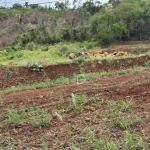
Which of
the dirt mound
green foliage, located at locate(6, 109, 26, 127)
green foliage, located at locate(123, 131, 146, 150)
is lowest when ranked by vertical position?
the dirt mound

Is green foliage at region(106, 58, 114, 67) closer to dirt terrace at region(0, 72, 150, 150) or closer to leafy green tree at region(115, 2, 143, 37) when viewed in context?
dirt terrace at region(0, 72, 150, 150)

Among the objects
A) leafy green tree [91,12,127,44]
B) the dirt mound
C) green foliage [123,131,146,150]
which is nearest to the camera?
A: green foliage [123,131,146,150]

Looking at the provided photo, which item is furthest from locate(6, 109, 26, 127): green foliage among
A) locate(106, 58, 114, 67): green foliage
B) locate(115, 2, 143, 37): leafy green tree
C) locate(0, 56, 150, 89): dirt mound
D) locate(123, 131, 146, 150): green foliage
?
locate(115, 2, 143, 37): leafy green tree

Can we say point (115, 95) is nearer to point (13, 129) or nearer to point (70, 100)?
point (70, 100)

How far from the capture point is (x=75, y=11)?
29906 mm

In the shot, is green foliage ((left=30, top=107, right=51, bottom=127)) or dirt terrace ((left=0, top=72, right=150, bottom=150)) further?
green foliage ((left=30, top=107, right=51, bottom=127))

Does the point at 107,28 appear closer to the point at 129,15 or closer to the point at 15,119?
the point at 129,15

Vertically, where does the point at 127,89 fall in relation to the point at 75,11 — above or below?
below

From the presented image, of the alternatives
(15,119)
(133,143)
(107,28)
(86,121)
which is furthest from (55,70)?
(107,28)

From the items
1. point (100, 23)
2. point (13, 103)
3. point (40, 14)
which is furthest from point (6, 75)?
point (40, 14)

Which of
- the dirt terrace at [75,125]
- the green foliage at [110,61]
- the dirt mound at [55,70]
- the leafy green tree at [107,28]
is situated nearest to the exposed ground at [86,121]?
the dirt terrace at [75,125]

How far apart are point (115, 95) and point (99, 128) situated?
4.20 ft

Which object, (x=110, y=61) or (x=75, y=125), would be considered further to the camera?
(x=110, y=61)

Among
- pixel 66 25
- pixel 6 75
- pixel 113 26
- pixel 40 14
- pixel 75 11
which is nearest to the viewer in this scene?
pixel 6 75
